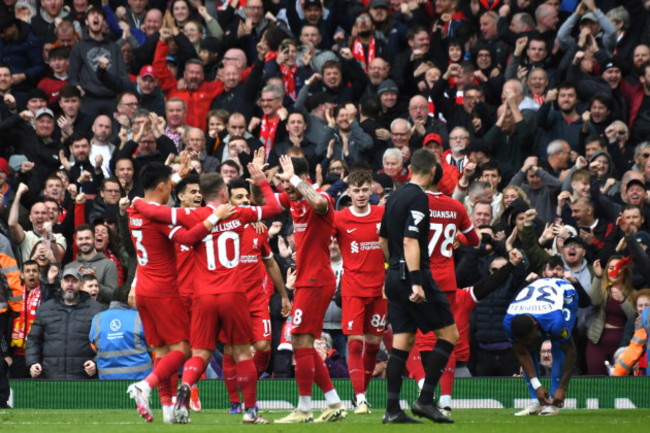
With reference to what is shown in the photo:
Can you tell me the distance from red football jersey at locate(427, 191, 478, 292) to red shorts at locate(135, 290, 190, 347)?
2.70m

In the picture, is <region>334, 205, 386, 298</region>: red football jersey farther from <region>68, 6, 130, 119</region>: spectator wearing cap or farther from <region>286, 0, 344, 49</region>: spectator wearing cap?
<region>286, 0, 344, 49</region>: spectator wearing cap

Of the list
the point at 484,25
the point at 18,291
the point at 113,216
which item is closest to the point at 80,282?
the point at 18,291

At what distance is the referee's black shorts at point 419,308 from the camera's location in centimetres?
1166

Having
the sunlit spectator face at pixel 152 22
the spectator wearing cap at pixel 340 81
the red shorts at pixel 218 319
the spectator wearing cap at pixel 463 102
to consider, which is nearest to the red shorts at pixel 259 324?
the red shorts at pixel 218 319

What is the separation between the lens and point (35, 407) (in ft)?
50.2

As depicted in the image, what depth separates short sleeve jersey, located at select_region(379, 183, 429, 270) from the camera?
38.2ft

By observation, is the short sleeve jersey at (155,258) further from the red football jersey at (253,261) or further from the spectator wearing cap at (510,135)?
the spectator wearing cap at (510,135)

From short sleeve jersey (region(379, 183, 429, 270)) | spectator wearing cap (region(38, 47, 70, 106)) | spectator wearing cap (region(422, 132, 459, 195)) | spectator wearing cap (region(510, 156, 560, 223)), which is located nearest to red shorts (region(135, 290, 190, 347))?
short sleeve jersey (region(379, 183, 429, 270))

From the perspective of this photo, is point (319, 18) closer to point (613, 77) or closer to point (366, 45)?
point (366, 45)

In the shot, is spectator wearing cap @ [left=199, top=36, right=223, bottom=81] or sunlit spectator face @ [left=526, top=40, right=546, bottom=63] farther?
spectator wearing cap @ [left=199, top=36, right=223, bottom=81]

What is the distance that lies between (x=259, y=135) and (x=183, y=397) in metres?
9.26

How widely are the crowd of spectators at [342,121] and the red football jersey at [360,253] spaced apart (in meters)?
1.55

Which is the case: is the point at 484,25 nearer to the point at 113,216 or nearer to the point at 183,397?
the point at 113,216

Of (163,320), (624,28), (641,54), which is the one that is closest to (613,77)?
(641,54)
